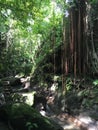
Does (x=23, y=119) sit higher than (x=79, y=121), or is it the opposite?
(x=23, y=119)

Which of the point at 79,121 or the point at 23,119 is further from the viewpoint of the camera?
the point at 79,121

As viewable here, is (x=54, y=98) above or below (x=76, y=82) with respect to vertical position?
below

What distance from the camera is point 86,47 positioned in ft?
30.4

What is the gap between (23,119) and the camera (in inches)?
220

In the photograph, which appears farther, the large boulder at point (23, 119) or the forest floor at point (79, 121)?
the forest floor at point (79, 121)

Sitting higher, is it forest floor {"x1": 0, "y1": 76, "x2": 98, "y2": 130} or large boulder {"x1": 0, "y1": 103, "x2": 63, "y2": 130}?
large boulder {"x1": 0, "y1": 103, "x2": 63, "y2": 130}

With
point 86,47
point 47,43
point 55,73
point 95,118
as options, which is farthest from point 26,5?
point 47,43

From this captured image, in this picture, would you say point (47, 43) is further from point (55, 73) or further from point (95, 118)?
point (95, 118)

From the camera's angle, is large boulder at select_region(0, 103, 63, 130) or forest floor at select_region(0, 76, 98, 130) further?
forest floor at select_region(0, 76, 98, 130)

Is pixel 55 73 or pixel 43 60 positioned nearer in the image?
pixel 55 73

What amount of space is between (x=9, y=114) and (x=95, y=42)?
558 cm

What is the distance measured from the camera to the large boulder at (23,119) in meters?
5.44

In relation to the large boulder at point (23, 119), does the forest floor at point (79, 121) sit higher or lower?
lower

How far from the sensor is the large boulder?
544 centimetres
